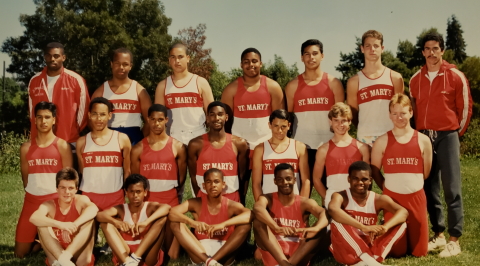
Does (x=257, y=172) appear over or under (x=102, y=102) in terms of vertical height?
under

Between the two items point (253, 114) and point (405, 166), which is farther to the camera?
point (253, 114)

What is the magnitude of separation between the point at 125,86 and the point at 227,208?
243 cm

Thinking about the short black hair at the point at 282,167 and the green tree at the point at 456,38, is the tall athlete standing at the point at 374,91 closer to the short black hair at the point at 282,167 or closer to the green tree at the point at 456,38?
the short black hair at the point at 282,167

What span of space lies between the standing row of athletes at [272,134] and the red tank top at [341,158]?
0.01 metres

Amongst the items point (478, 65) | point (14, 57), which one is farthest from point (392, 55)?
point (14, 57)

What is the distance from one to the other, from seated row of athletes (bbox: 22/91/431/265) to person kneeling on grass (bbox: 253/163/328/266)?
Result: 0.04 feet

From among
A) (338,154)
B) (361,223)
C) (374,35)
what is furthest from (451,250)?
(374,35)

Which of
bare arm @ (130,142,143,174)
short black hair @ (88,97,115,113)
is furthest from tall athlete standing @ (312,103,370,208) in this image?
short black hair @ (88,97,115,113)

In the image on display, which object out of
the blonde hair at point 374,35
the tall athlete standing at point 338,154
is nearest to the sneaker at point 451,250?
the tall athlete standing at point 338,154

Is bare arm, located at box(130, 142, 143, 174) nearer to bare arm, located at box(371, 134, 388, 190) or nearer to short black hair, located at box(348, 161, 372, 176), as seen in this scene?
short black hair, located at box(348, 161, 372, 176)

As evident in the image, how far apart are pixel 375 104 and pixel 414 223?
1.60 meters

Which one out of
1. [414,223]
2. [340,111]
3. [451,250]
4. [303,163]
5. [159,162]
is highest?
[340,111]

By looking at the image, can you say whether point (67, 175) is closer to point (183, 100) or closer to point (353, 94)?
point (183, 100)

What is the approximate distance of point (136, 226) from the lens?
5.61 meters
